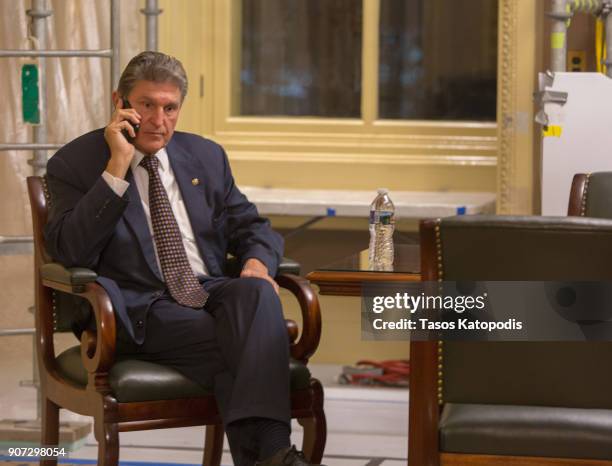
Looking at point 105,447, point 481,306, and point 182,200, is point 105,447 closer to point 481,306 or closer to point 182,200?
point 182,200

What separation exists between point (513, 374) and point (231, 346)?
93 centimetres

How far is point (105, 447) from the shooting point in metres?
2.82

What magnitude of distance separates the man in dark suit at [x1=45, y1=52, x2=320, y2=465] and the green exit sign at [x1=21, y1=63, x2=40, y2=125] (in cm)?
81

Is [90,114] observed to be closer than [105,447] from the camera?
No

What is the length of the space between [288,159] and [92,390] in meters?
2.48

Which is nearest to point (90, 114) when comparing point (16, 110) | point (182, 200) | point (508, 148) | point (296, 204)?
point (16, 110)

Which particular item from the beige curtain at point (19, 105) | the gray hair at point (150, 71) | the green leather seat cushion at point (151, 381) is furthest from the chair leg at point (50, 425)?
the beige curtain at point (19, 105)

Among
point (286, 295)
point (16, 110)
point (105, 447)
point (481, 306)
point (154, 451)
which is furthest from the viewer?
point (286, 295)

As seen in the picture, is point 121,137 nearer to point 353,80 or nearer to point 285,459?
point 285,459

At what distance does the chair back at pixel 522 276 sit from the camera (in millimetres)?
2143

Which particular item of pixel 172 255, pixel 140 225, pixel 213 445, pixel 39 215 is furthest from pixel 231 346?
pixel 39 215

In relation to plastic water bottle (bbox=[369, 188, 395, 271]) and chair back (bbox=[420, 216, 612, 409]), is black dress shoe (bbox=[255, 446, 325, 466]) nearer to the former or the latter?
plastic water bottle (bbox=[369, 188, 395, 271])

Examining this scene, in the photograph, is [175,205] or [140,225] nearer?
[140,225]

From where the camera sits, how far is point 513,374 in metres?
2.21
